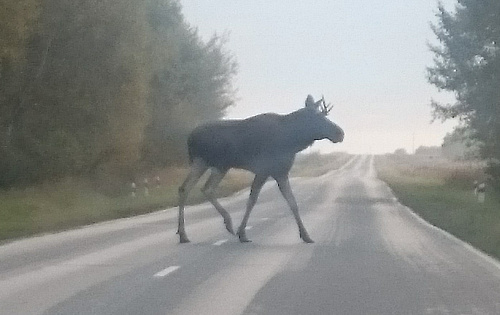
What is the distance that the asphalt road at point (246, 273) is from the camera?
34.8ft

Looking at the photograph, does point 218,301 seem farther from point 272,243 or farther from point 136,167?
point 136,167

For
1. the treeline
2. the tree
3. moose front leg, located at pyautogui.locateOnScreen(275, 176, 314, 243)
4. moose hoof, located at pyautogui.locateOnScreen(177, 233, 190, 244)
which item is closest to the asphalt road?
moose hoof, located at pyautogui.locateOnScreen(177, 233, 190, 244)

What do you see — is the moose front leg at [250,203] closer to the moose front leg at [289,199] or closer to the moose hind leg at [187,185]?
the moose front leg at [289,199]

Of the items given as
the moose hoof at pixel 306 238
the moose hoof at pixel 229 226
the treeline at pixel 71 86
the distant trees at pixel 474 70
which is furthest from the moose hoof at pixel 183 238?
the distant trees at pixel 474 70


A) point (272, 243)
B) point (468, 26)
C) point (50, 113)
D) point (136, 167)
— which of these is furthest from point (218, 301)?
point (136, 167)

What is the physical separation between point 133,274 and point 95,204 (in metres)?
19.3

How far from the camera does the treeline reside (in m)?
35.8

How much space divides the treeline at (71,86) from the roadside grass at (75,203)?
1132mm

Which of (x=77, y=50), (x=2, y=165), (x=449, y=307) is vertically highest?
(x=77, y=50)

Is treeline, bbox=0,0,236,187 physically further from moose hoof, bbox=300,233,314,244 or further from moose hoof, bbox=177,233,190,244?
moose hoof, bbox=300,233,314,244

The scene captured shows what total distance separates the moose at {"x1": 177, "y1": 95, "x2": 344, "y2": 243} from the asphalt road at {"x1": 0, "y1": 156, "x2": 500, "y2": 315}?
97 centimetres

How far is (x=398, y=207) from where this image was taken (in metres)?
35.9

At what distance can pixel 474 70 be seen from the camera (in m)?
40.7

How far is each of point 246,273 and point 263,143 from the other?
238 inches
